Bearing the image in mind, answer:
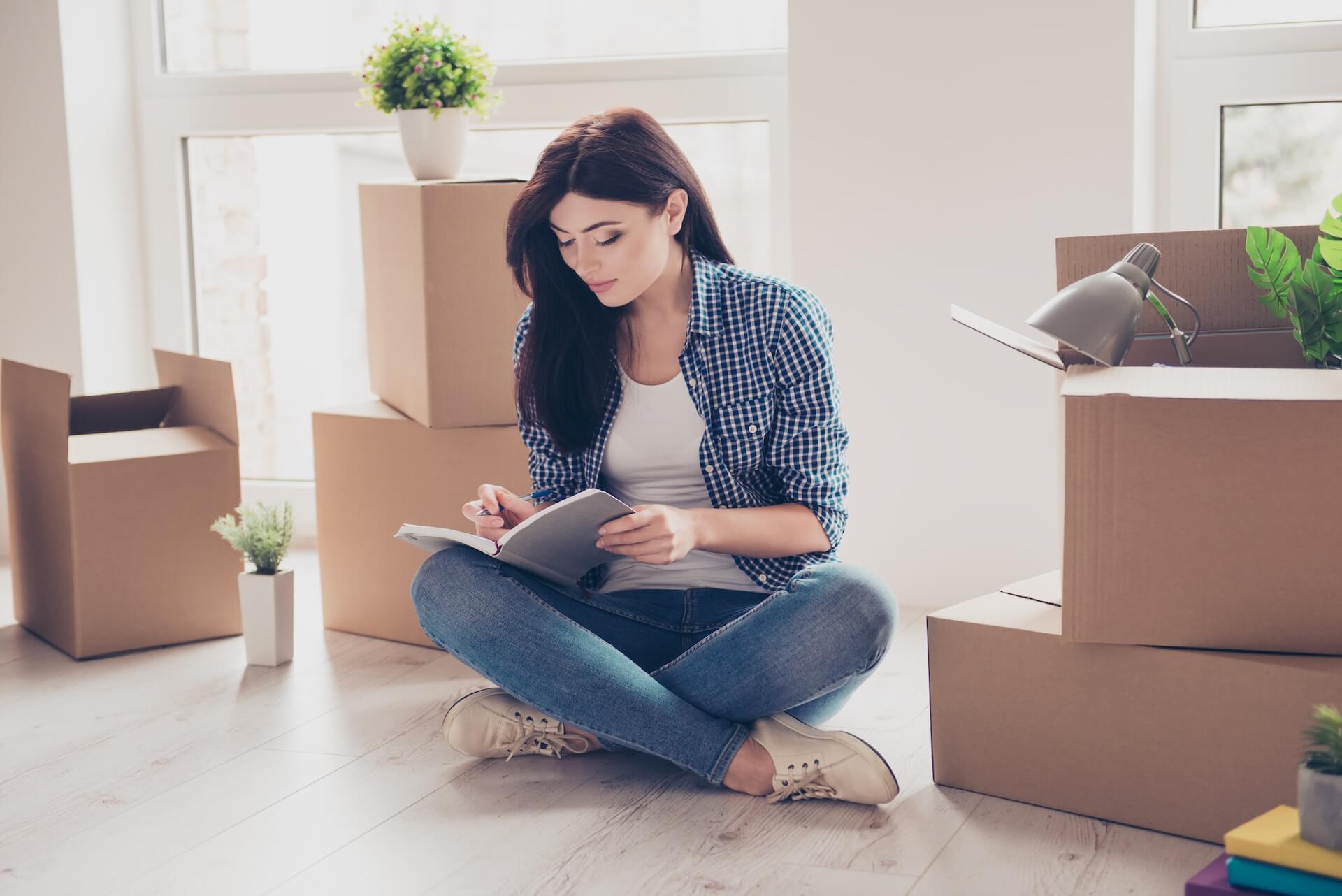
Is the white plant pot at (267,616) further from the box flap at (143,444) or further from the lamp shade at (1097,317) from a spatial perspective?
the lamp shade at (1097,317)

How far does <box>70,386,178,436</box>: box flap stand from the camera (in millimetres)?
2312

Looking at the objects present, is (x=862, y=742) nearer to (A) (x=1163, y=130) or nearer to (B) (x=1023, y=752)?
(B) (x=1023, y=752)

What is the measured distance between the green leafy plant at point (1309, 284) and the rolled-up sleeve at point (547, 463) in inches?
32.9

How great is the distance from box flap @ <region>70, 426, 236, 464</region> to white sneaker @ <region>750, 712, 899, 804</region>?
1.14 metres

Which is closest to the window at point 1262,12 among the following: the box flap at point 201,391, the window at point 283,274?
the window at point 283,274

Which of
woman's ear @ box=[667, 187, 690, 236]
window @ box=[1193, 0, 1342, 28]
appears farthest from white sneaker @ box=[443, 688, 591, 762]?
window @ box=[1193, 0, 1342, 28]

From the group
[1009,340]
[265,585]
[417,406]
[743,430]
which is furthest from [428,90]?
[1009,340]

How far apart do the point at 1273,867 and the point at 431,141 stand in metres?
1.66

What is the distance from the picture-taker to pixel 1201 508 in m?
1.32

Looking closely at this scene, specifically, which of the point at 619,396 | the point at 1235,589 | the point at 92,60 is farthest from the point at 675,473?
the point at 92,60

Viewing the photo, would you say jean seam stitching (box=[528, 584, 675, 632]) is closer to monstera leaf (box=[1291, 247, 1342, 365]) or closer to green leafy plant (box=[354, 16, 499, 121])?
monstera leaf (box=[1291, 247, 1342, 365])

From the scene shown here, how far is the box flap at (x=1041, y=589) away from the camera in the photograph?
5.22ft

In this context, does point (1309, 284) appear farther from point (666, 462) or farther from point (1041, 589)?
point (666, 462)

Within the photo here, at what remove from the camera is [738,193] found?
8.70 ft
